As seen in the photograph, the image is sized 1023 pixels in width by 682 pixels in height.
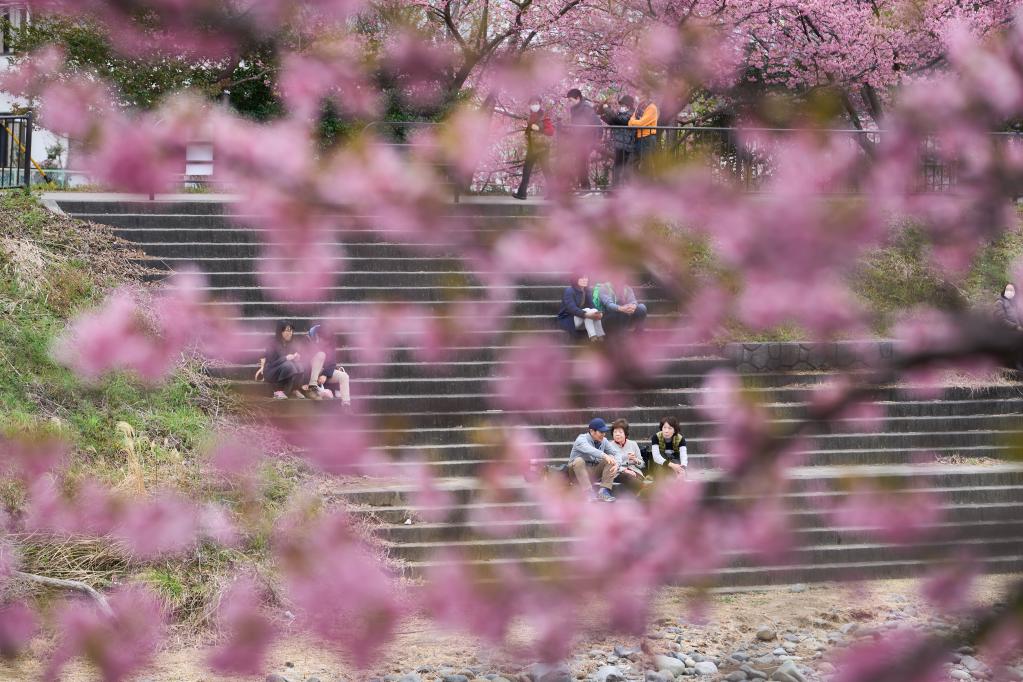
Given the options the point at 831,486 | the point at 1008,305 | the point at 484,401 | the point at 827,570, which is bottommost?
the point at 827,570

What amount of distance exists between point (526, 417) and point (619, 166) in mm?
5318

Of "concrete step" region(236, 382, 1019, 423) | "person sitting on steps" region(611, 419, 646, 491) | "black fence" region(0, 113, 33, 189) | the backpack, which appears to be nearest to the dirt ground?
"person sitting on steps" region(611, 419, 646, 491)

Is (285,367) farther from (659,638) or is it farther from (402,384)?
Answer: (659,638)

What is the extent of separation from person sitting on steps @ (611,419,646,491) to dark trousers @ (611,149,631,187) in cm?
552

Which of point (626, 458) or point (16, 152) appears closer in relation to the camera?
point (626, 458)

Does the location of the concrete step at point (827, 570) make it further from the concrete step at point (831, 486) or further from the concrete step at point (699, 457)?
the concrete step at point (699, 457)

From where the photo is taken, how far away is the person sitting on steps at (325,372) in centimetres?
1105

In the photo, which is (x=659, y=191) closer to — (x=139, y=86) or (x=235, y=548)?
(x=235, y=548)

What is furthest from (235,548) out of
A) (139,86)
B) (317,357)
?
(139,86)

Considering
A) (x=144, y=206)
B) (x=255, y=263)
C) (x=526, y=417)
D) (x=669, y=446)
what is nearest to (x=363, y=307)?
(x=255, y=263)

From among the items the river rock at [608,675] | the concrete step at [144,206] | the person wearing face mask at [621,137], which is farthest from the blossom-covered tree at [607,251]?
the person wearing face mask at [621,137]

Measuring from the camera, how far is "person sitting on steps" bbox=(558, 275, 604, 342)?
40.9ft

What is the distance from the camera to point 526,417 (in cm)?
1145

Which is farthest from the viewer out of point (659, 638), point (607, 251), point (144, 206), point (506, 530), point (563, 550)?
point (144, 206)
